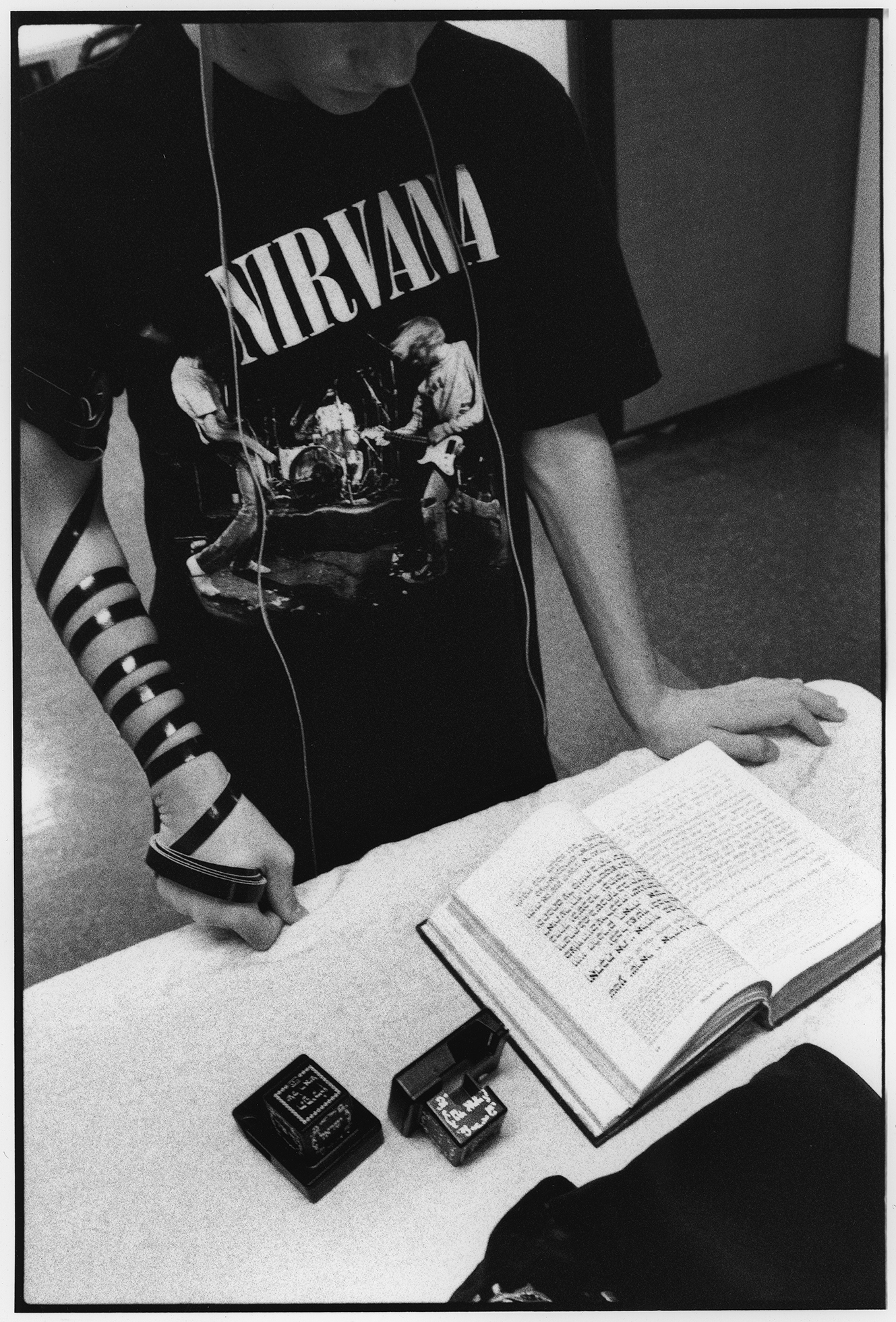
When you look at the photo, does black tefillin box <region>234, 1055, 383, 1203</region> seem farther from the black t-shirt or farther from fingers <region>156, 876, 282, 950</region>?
the black t-shirt

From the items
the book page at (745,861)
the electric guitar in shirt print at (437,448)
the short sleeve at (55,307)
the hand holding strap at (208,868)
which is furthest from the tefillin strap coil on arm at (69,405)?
the book page at (745,861)

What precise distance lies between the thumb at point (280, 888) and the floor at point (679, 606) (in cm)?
22

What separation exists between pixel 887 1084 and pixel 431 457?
64 cm

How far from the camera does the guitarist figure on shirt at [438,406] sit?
2.76 feet

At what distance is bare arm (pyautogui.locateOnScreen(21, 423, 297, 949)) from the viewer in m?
0.82

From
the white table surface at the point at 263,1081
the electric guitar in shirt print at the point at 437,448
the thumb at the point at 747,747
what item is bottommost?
the white table surface at the point at 263,1081

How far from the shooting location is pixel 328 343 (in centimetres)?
82

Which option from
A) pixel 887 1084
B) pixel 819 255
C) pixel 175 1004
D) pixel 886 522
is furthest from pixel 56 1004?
pixel 819 255

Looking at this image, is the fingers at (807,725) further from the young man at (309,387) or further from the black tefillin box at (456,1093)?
the black tefillin box at (456,1093)

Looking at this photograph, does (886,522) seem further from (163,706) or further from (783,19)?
(163,706)

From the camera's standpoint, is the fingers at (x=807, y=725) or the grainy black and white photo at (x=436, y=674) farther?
the fingers at (x=807, y=725)

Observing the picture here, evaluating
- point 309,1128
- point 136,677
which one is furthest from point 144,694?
point 309,1128

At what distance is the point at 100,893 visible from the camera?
4.63 feet

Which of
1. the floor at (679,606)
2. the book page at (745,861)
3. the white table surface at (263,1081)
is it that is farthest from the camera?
the floor at (679,606)
